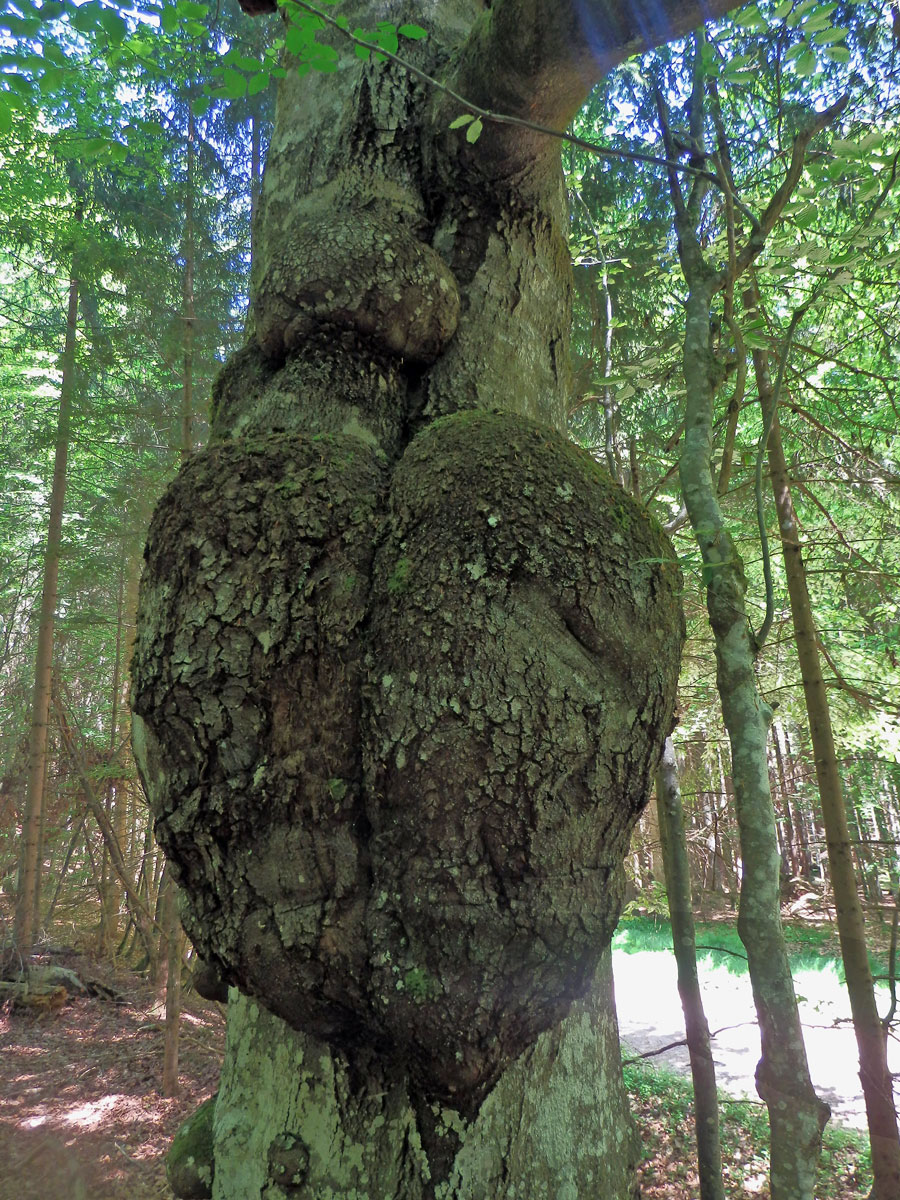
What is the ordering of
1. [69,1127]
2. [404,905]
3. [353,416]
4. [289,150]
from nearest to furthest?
[404,905], [353,416], [289,150], [69,1127]

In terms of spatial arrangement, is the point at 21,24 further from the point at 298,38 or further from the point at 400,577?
the point at 400,577

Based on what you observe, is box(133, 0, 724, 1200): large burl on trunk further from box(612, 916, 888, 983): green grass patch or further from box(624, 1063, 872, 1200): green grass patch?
box(612, 916, 888, 983): green grass patch

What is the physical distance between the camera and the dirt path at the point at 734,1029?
21.2 ft

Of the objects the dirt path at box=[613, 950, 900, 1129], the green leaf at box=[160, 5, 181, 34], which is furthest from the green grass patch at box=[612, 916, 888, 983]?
the green leaf at box=[160, 5, 181, 34]

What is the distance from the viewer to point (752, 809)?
1.68 metres

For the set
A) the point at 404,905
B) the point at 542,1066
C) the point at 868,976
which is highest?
the point at 404,905

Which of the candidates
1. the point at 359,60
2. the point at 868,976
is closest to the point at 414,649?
the point at 359,60

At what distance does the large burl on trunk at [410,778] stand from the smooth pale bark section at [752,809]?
490mm

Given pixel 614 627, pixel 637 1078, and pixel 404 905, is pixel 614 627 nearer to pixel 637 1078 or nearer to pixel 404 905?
pixel 404 905

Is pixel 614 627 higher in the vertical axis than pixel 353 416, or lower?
lower

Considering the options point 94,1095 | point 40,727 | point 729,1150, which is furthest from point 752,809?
point 40,727

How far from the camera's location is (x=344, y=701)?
1.19 meters

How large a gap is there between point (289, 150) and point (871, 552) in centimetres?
548

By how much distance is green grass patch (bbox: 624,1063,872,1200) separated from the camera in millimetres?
4715
